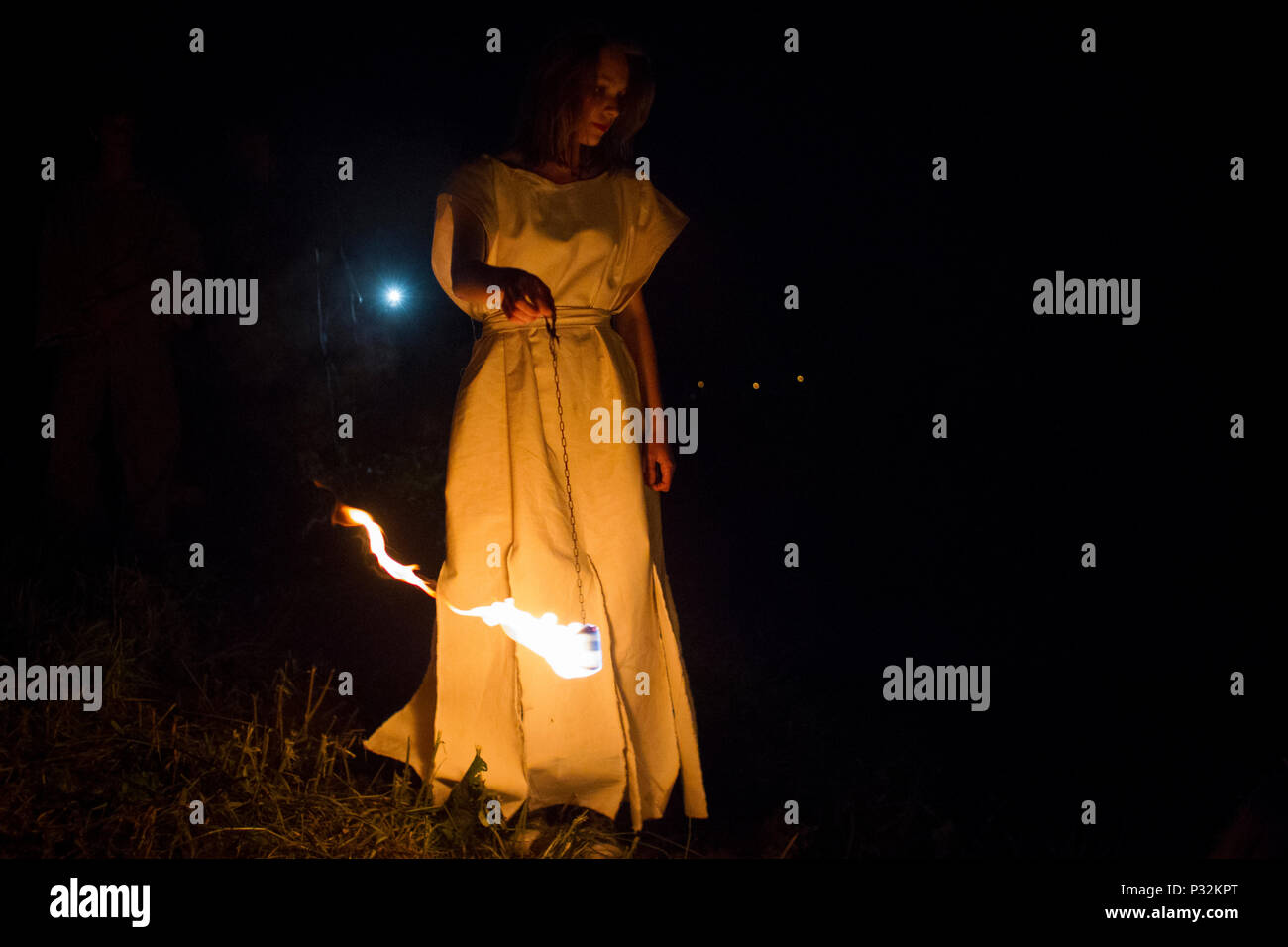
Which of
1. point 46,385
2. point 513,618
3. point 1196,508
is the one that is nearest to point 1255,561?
point 1196,508

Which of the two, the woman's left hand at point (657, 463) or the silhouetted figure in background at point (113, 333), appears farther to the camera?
the silhouetted figure in background at point (113, 333)

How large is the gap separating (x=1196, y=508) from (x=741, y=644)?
287 cm

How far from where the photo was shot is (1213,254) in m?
5.96

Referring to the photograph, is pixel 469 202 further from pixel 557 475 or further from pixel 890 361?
pixel 890 361

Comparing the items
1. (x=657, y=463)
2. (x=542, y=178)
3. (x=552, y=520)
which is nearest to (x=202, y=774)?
(x=552, y=520)

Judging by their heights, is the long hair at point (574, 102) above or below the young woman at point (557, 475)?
above

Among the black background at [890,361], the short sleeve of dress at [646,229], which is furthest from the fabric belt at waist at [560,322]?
the black background at [890,361]

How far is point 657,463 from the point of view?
3.96m

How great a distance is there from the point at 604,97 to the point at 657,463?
1.27m

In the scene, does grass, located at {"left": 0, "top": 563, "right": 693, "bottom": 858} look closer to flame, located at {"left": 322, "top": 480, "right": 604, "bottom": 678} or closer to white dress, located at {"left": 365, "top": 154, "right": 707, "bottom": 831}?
white dress, located at {"left": 365, "top": 154, "right": 707, "bottom": 831}

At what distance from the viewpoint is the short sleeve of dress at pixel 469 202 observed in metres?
3.48

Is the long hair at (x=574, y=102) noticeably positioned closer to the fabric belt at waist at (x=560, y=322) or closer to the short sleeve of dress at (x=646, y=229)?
the short sleeve of dress at (x=646, y=229)

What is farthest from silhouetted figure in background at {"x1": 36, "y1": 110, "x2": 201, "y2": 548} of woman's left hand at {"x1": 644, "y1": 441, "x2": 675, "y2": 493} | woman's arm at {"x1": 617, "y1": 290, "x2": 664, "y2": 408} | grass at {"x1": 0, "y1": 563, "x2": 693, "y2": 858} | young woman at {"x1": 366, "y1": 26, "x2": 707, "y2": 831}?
woman's left hand at {"x1": 644, "y1": 441, "x2": 675, "y2": 493}

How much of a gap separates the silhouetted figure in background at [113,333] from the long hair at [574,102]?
3.45m
